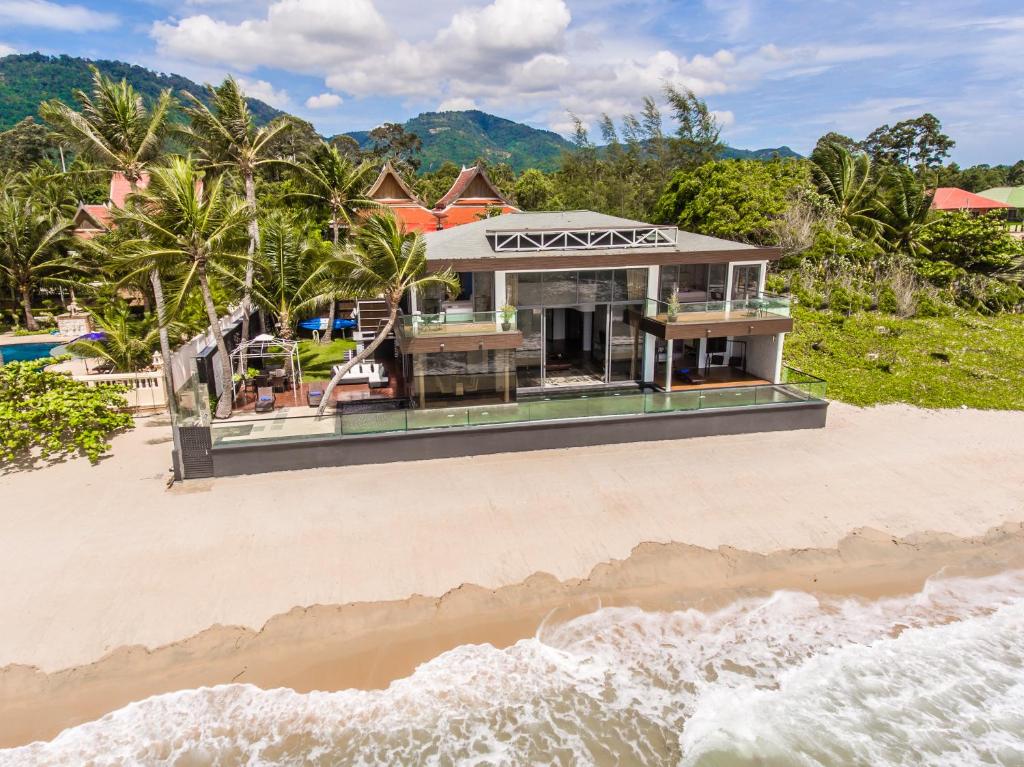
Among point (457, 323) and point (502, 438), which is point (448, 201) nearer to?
point (457, 323)

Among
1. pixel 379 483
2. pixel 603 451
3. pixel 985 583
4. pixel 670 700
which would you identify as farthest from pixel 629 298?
pixel 670 700

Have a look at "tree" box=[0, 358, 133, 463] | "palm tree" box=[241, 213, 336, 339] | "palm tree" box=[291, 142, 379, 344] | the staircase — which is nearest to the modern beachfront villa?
the staircase

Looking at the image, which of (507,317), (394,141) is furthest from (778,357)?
(394,141)

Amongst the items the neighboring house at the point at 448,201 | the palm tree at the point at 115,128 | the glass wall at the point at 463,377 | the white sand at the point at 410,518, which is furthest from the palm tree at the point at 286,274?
the neighboring house at the point at 448,201

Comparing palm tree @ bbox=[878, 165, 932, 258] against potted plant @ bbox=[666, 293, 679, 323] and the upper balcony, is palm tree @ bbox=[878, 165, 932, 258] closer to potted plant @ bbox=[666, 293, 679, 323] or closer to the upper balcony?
the upper balcony

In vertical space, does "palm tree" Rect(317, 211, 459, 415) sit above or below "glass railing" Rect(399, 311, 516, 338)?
above

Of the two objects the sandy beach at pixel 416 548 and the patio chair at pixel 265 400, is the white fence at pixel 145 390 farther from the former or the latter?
the patio chair at pixel 265 400

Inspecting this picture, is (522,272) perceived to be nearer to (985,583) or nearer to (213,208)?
(213,208)
